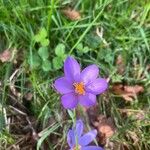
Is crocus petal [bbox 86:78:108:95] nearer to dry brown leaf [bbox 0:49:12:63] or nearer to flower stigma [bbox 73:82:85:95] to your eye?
flower stigma [bbox 73:82:85:95]

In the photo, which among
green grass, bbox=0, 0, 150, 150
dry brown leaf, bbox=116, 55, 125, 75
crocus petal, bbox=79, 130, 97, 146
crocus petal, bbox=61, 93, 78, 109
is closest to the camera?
crocus petal, bbox=61, 93, 78, 109

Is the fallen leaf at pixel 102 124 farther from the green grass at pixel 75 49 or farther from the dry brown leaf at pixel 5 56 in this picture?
the dry brown leaf at pixel 5 56

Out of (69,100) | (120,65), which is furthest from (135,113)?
(69,100)

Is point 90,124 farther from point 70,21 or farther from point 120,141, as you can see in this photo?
point 70,21

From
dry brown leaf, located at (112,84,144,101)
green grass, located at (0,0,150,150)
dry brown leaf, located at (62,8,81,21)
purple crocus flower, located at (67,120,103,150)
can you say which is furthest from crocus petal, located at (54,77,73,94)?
dry brown leaf, located at (62,8,81,21)

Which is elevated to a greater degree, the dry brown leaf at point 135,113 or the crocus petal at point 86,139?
the crocus petal at point 86,139

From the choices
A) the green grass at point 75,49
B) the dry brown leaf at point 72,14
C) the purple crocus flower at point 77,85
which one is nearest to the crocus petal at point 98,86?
the purple crocus flower at point 77,85

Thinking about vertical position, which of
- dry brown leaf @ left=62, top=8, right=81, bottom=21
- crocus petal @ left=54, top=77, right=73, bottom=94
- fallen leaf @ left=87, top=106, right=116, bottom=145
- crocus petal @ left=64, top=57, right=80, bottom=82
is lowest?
fallen leaf @ left=87, top=106, right=116, bottom=145
